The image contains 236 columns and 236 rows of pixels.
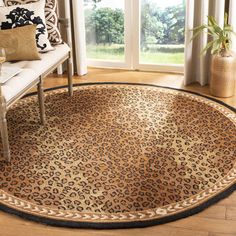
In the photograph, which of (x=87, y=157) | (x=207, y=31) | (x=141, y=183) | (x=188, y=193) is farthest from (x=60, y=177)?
(x=207, y=31)

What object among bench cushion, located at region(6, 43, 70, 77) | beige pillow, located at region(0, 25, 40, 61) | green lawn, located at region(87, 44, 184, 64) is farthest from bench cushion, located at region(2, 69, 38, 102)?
green lawn, located at region(87, 44, 184, 64)

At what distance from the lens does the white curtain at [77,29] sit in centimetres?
429

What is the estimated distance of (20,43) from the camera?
3.27m

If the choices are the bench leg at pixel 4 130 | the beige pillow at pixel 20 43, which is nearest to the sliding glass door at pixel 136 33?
the beige pillow at pixel 20 43

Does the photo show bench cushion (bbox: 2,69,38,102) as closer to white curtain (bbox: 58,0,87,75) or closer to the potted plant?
white curtain (bbox: 58,0,87,75)

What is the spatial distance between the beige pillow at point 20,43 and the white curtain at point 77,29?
98cm

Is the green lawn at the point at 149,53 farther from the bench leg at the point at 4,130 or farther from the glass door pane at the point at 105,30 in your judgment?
the bench leg at the point at 4,130

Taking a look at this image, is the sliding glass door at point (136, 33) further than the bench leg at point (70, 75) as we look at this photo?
Yes

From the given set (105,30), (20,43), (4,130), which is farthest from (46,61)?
(105,30)

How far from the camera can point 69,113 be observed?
3.63 meters

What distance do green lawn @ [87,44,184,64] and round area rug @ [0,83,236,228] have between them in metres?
0.60

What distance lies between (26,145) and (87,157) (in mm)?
465

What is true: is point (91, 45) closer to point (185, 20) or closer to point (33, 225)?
point (185, 20)

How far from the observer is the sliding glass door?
436 cm
